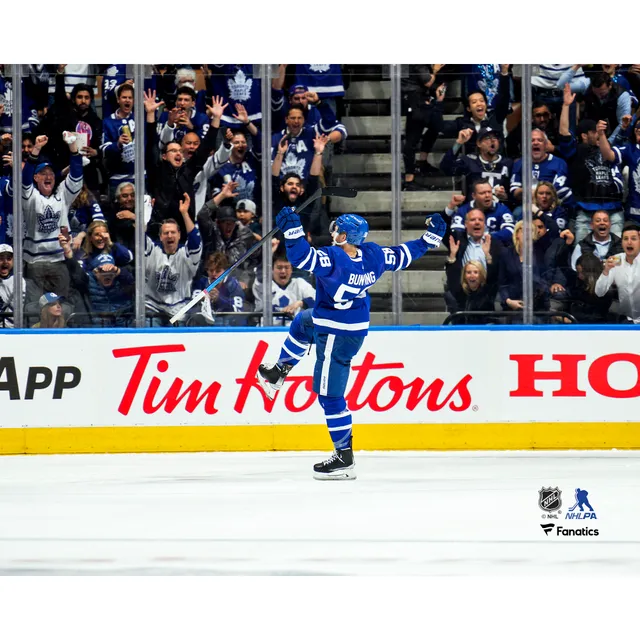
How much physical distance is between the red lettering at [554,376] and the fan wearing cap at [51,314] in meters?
3.22

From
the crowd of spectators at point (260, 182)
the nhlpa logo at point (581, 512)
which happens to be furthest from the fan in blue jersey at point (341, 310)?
the crowd of spectators at point (260, 182)

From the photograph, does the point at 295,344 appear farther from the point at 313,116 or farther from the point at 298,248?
the point at 313,116

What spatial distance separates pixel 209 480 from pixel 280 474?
1.47 ft

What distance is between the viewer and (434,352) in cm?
815

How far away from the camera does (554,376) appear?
8133 millimetres

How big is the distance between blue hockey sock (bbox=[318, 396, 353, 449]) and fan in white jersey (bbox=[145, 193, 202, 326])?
6.51 feet

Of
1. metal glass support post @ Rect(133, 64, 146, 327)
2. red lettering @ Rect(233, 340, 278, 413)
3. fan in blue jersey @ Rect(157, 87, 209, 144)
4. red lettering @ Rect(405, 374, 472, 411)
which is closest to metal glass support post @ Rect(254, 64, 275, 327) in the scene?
red lettering @ Rect(233, 340, 278, 413)

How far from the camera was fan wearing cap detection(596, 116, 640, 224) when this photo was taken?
8.46 m

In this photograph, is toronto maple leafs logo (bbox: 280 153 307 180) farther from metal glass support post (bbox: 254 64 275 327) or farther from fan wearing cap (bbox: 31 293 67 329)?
fan wearing cap (bbox: 31 293 67 329)

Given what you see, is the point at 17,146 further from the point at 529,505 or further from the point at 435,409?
the point at 529,505

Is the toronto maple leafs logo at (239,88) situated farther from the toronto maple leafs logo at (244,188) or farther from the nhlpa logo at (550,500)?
the nhlpa logo at (550,500)

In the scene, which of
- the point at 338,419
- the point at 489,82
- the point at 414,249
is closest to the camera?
the point at 338,419

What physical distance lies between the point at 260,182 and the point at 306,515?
3.25m

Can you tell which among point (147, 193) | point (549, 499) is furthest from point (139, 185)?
point (549, 499)
